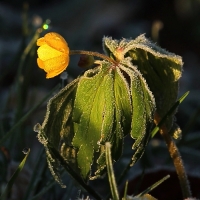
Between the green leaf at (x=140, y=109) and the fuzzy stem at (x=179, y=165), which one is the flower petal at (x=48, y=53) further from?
the fuzzy stem at (x=179, y=165)

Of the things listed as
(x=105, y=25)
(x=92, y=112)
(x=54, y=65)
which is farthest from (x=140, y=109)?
(x=105, y=25)

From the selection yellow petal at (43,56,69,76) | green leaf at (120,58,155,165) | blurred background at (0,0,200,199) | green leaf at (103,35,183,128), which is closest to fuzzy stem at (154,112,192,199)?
green leaf at (103,35,183,128)

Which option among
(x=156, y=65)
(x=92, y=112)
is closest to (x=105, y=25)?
(x=156, y=65)

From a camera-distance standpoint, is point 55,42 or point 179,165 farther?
point 179,165

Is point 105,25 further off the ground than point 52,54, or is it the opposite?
point 105,25

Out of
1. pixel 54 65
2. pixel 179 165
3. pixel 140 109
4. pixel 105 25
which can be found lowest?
pixel 179 165

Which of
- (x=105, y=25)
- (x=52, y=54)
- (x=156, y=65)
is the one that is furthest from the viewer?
(x=105, y=25)

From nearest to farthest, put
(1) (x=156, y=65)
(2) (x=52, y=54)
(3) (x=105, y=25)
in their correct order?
(2) (x=52, y=54)
(1) (x=156, y=65)
(3) (x=105, y=25)

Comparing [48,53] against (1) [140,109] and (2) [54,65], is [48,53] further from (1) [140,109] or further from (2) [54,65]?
(1) [140,109]

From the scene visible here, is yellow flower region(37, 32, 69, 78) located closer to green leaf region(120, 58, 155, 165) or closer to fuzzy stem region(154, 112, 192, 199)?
green leaf region(120, 58, 155, 165)
